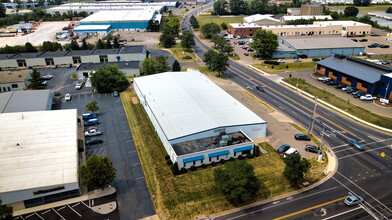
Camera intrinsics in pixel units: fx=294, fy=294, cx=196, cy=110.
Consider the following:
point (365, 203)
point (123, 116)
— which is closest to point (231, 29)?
point (123, 116)

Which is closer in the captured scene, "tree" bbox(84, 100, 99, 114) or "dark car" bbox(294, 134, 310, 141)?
"dark car" bbox(294, 134, 310, 141)

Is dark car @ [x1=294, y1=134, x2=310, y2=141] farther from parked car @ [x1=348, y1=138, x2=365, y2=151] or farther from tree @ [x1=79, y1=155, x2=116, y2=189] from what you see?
tree @ [x1=79, y1=155, x2=116, y2=189]

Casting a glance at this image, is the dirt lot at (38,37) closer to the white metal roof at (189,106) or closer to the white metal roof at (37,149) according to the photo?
the white metal roof at (189,106)

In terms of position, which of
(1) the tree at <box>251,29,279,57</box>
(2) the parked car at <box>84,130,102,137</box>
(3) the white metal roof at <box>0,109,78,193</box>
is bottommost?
(2) the parked car at <box>84,130,102,137</box>

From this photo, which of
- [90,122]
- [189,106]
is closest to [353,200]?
[189,106]

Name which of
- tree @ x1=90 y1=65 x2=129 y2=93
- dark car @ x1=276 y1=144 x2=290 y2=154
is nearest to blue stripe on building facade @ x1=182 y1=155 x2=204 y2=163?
dark car @ x1=276 y1=144 x2=290 y2=154

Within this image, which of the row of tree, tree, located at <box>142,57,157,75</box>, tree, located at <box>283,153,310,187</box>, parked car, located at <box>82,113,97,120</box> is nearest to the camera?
tree, located at <box>283,153,310,187</box>

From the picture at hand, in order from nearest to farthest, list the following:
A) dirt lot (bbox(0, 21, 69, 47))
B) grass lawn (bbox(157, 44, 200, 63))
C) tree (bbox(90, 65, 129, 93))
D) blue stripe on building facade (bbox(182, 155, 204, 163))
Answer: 1. blue stripe on building facade (bbox(182, 155, 204, 163))
2. tree (bbox(90, 65, 129, 93))
3. grass lawn (bbox(157, 44, 200, 63))
4. dirt lot (bbox(0, 21, 69, 47))

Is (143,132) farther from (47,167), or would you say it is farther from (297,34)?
(297,34)
